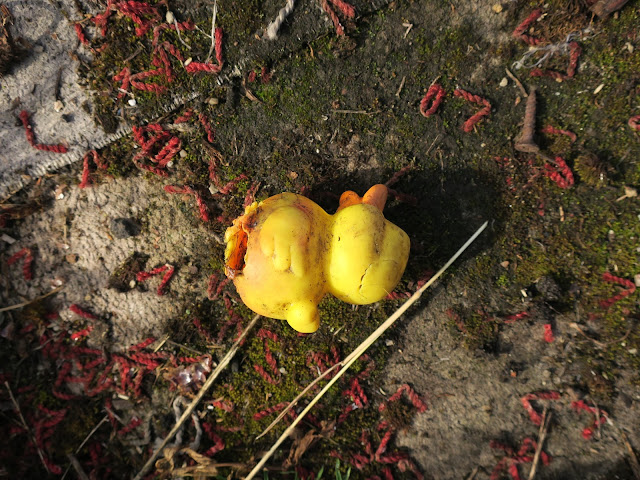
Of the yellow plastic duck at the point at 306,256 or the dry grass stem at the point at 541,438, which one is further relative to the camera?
the dry grass stem at the point at 541,438

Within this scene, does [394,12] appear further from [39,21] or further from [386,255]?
[39,21]

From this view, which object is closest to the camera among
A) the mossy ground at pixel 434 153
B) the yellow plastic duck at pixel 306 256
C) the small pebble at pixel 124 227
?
the yellow plastic duck at pixel 306 256

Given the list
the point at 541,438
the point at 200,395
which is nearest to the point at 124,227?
the point at 200,395

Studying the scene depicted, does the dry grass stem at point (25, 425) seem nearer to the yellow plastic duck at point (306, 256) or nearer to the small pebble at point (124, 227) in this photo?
the small pebble at point (124, 227)

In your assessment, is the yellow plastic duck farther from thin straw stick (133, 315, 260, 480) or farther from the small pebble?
the small pebble

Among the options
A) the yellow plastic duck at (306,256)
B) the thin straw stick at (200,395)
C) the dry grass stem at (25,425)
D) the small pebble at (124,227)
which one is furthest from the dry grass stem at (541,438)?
the dry grass stem at (25,425)

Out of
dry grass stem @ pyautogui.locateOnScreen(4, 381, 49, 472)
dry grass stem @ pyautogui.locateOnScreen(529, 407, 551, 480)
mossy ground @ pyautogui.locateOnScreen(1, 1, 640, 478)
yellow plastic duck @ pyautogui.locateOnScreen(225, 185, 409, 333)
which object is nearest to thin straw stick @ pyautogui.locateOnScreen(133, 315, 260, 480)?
mossy ground @ pyautogui.locateOnScreen(1, 1, 640, 478)

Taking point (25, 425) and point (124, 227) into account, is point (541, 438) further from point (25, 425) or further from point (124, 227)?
point (25, 425)
